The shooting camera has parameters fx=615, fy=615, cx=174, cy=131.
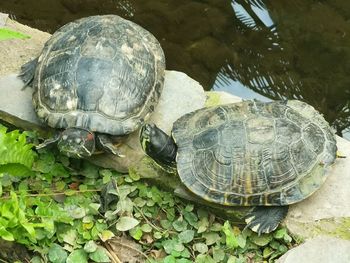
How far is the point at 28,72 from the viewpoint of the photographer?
187 inches

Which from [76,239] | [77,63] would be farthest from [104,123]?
[76,239]

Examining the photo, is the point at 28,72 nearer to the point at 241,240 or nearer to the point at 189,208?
the point at 189,208

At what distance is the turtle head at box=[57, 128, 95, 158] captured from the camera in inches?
159

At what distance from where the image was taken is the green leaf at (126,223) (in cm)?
394

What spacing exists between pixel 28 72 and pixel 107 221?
1469 millimetres

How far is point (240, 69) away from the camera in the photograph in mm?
6000

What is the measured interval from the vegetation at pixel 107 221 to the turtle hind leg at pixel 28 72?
0.70 m

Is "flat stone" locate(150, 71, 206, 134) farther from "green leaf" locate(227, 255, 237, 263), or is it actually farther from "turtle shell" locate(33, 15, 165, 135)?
"green leaf" locate(227, 255, 237, 263)

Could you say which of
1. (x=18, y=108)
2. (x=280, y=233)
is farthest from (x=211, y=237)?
(x=18, y=108)

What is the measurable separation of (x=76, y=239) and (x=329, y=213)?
1640 mm

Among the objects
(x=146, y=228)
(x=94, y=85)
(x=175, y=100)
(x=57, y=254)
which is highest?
(x=94, y=85)

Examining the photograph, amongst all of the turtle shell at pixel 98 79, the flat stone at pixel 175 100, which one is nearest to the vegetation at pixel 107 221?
the turtle shell at pixel 98 79

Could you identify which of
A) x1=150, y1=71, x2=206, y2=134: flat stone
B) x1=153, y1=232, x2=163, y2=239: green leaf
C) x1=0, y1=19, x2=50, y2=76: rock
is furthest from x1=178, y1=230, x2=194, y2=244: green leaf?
x1=0, y1=19, x2=50, y2=76: rock

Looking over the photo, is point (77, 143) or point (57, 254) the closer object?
point (57, 254)
